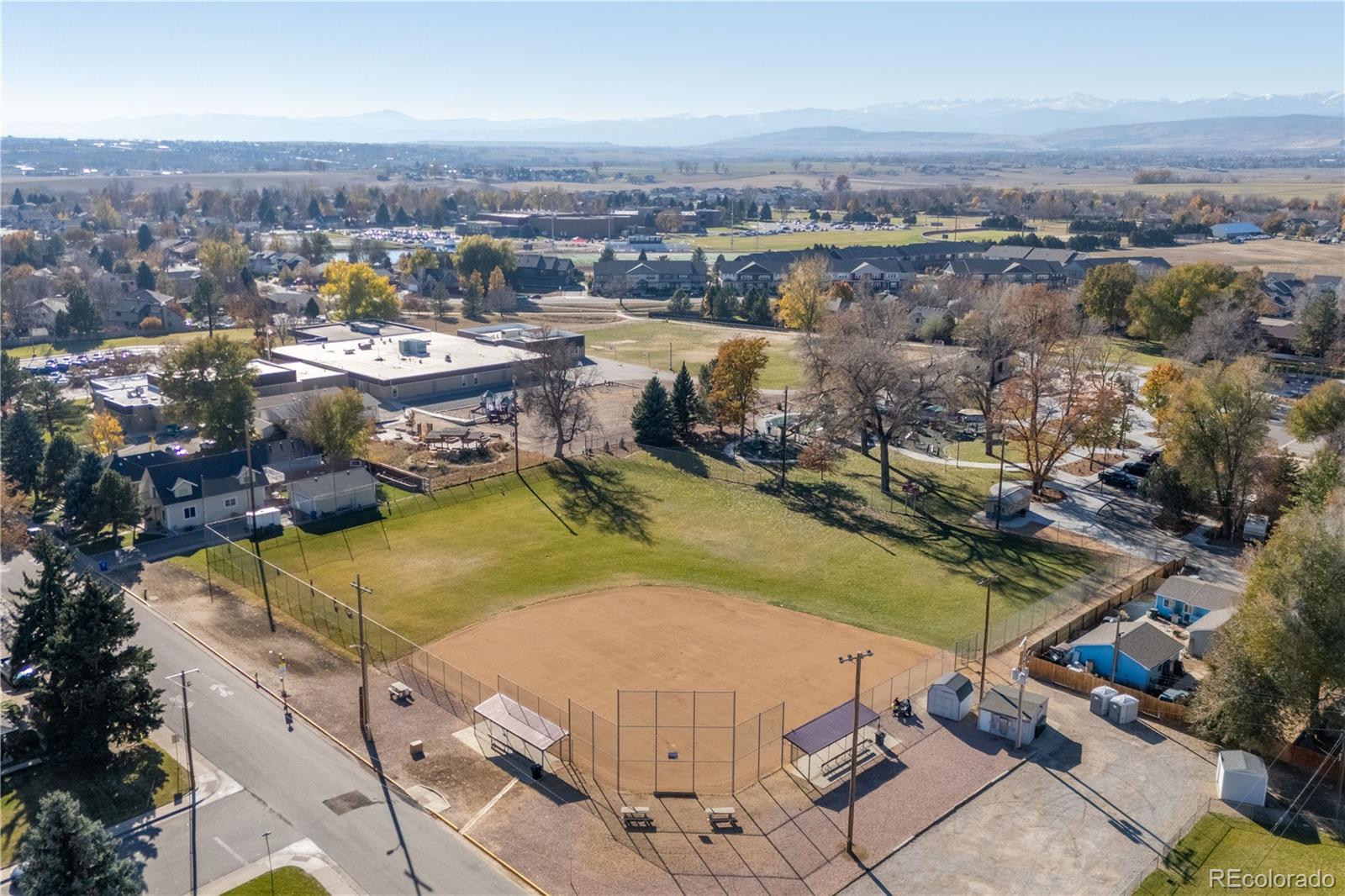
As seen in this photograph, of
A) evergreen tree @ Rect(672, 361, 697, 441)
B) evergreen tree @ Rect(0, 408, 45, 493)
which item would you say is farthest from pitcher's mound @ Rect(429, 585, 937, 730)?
evergreen tree @ Rect(0, 408, 45, 493)

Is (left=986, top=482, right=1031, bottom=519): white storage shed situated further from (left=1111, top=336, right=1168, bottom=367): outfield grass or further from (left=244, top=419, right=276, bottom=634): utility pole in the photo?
(left=1111, top=336, right=1168, bottom=367): outfield grass

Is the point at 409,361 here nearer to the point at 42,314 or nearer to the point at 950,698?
the point at 42,314

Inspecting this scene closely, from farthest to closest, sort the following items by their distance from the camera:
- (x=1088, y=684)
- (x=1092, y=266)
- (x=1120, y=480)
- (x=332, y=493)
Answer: (x=1092, y=266)
(x=1120, y=480)
(x=332, y=493)
(x=1088, y=684)

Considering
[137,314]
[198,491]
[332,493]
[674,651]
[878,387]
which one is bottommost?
[674,651]

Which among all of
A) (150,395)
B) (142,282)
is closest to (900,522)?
(150,395)

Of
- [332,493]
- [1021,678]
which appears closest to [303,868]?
[1021,678]
